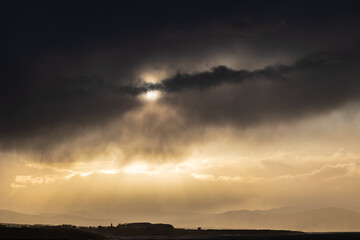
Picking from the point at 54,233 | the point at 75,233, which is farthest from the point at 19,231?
the point at 75,233

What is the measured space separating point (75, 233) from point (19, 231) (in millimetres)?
31137

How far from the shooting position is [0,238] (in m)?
130

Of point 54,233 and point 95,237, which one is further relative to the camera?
point 95,237

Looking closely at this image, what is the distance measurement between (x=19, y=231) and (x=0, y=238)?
17035 mm

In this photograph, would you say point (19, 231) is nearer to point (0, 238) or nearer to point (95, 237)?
point (0, 238)

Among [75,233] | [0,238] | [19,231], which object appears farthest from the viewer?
[75,233]

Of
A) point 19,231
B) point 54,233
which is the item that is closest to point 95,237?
point 54,233

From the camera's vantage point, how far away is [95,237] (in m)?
180

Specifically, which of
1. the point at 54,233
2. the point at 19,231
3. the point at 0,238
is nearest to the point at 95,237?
the point at 54,233

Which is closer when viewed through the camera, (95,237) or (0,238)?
(0,238)

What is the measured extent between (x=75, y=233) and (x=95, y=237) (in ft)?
31.8

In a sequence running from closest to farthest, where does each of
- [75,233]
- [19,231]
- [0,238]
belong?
1. [0,238]
2. [19,231]
3. [75,233]

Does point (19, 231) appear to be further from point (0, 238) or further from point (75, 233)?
point (75, 233)

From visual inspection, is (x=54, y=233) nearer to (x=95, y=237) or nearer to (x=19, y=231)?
(x=19, y=231)
